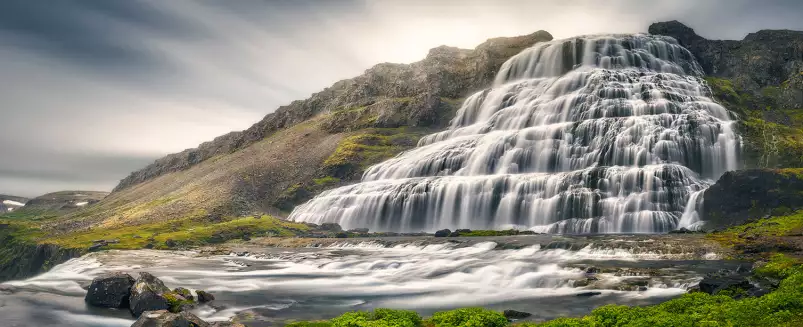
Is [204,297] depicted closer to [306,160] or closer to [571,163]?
[571,163]

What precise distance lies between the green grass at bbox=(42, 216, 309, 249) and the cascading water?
10.3 meters

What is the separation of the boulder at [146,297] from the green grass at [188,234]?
174ft

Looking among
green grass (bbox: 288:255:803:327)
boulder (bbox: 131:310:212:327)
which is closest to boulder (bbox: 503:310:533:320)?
green grass (bbox: 288:255:803:327)

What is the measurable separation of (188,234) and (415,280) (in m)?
59.2

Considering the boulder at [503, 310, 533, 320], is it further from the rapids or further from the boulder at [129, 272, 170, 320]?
the boulder at [129, 272, 170, 320]

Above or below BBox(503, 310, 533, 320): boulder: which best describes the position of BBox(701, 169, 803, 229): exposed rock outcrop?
above

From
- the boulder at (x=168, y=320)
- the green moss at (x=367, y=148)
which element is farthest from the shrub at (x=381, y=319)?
the green moss at (x=367, y=148)

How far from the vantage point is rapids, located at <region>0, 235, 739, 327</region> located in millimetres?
30125

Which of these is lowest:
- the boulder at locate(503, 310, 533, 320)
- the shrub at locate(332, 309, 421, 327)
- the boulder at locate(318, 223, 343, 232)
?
the boulder at locate(503, 310, 533, 320)

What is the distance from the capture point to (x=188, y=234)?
3438 inches

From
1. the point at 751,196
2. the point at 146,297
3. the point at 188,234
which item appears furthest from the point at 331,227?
the point at 146,297

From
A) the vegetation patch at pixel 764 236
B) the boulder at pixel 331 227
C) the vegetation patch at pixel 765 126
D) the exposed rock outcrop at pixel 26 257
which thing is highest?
the vegetation patch at pixel 765 126

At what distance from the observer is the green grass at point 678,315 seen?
17.8 metres

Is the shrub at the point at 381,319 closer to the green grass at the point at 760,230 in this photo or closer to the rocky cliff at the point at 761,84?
the green grass at the point at 760,230
